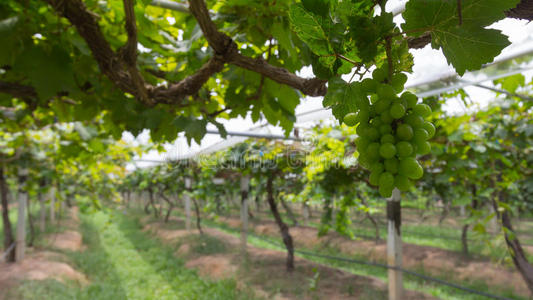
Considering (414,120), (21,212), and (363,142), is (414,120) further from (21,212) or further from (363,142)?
(21,212)

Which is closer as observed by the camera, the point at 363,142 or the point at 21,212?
the point at 363,142

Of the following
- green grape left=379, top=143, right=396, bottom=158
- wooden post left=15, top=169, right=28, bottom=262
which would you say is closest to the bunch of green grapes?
green grape left=379, top=143, right=396, bottom=158

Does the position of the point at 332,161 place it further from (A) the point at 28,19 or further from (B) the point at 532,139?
(A) the point at 28,19

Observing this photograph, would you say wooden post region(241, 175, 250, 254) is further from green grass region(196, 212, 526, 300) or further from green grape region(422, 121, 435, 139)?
green grape region(422, 121, 435, 139)

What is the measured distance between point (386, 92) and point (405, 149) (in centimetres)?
8

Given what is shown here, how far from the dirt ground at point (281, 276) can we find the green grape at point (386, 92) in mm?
5508

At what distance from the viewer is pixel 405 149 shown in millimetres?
392

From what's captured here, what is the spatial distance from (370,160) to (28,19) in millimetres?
1437

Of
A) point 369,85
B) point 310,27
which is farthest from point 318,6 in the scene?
point 369,85

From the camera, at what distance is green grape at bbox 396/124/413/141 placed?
15.7 inches

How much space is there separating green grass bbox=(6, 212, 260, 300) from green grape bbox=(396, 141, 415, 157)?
5.50m

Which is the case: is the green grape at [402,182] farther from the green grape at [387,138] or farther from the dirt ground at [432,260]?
the dirt ground at [432,260]

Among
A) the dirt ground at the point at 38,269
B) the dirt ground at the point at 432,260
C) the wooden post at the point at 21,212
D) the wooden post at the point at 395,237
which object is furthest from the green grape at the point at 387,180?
the wooden post at the point at 21,212

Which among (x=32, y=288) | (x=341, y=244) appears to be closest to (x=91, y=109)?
(x=32, y=288)
